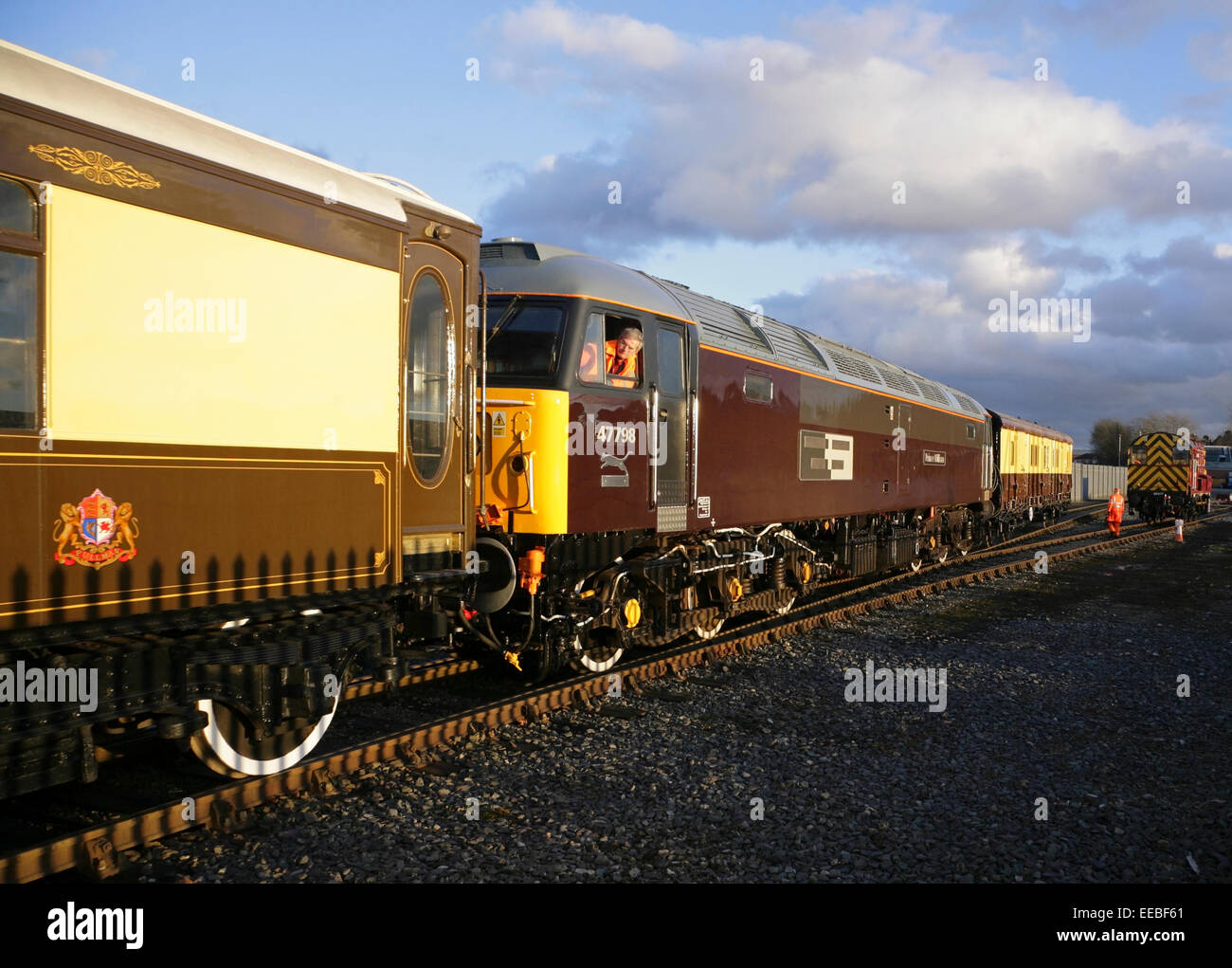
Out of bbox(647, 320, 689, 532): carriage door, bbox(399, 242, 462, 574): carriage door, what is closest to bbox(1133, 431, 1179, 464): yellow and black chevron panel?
bbox(647, 320, 689, 532): carriage door

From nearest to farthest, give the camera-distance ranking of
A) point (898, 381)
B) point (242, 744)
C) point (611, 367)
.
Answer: point (242, 744) < point (611, 367) < point (898, 381)

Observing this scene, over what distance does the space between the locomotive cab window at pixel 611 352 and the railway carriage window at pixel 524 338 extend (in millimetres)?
279

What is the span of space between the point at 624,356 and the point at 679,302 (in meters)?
1.47

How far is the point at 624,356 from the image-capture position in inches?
340

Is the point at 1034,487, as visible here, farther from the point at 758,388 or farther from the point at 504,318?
the point at 504,318

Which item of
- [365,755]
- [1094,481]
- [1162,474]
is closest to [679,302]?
[365,755]

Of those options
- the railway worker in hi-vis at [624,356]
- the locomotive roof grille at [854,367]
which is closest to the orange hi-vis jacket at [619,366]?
the railway worker in hi-vis at [624,356]

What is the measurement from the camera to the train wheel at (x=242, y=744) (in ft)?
18.2

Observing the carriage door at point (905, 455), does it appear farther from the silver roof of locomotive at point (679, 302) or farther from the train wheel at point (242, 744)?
the train wheel at point (242, 744)

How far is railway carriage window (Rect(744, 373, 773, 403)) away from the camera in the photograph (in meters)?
10.9

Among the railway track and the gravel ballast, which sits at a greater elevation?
the railway track

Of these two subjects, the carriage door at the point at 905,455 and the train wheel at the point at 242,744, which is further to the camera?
the carriage door at the point at 905,455

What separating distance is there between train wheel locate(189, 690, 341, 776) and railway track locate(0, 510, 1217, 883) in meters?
0.15

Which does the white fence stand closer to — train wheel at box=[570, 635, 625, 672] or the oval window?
train wheel at box=[570, 635, 625, 672]
